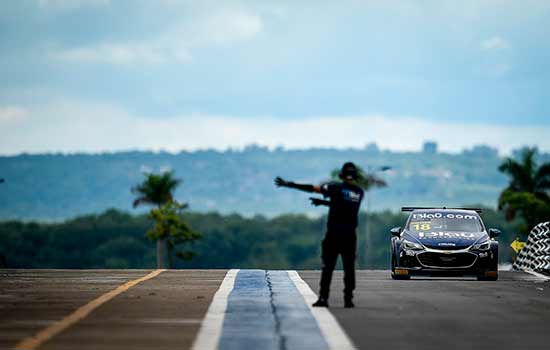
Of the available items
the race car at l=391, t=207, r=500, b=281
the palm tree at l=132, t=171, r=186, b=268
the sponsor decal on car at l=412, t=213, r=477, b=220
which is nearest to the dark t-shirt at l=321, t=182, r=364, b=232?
the race car at l=391, t=207, r=500, b=281

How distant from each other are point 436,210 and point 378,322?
15.6 m

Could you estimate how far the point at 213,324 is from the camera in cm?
1622

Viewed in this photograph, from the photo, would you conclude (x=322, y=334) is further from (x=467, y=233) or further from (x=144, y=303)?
(x=467, y=233)

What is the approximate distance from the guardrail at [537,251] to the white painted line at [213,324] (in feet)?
49.3

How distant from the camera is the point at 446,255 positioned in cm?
3055

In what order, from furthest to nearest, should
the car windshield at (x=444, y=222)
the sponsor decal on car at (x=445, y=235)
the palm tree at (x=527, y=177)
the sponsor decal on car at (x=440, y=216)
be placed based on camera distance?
the palm tree at (x=527, y=177)
the sponsor decal on car at (x=440, y=216)
the car windshield at (x=444, y=222)
the sponsor decal on car at (x=445, y=235)

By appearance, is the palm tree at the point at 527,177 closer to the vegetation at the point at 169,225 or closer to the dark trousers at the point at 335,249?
the vegetation at the point at 169,225

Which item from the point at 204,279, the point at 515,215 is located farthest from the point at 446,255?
the point at 515,215

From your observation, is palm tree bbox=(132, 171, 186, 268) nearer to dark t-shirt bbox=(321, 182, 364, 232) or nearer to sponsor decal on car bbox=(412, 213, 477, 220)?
sponsor decal on car bbox=(412, 213, 477, 220)

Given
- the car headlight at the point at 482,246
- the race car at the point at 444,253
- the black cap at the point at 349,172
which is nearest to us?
the black cap at the point at 349,172

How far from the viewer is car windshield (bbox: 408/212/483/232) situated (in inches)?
1249

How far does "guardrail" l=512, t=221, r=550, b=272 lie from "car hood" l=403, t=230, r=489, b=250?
16.9 ft

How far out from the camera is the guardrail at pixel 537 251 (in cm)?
3662

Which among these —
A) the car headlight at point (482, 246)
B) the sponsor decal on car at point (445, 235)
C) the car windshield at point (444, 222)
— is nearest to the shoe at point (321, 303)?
the car headlight at point (482, 246)
